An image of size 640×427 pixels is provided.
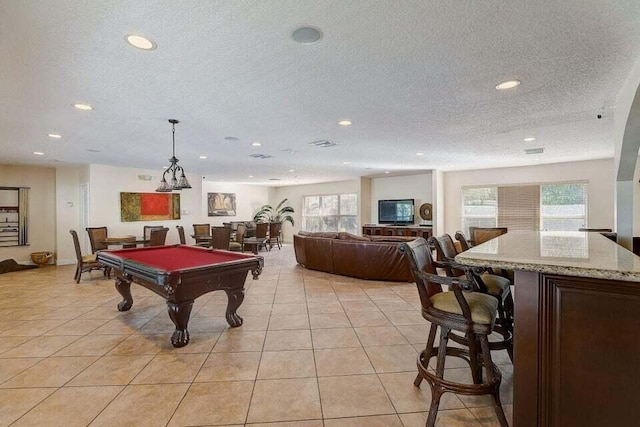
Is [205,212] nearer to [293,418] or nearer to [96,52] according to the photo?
[96,52]

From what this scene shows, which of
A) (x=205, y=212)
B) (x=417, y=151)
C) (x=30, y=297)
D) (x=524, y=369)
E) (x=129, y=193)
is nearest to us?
(x=524, y=369)

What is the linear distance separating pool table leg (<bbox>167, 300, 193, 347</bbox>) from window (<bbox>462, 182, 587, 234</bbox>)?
7.64 m

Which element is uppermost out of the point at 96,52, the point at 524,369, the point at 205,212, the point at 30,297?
the point at 96,52

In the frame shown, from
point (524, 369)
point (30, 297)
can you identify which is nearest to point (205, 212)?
point (30, 297)

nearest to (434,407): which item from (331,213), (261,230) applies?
(261,230)

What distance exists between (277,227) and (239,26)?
8.89m

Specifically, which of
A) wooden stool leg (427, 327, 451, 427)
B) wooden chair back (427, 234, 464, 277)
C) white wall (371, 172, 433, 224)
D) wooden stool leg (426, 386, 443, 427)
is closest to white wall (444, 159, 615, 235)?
white wall (371, 172, 433, 224)

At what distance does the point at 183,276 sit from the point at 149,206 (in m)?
6.06

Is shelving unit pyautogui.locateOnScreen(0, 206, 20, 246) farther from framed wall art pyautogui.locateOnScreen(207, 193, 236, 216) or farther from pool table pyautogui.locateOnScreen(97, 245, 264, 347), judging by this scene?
pool table pyautogui.locateOnScreen(97, 245, 264, 347)

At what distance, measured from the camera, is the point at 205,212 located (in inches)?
449

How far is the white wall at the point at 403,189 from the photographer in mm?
9273

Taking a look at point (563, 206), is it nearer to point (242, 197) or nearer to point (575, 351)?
point (575, 351)

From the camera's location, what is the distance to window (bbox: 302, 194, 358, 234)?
11.3 metres

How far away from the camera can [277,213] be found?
13.1m
